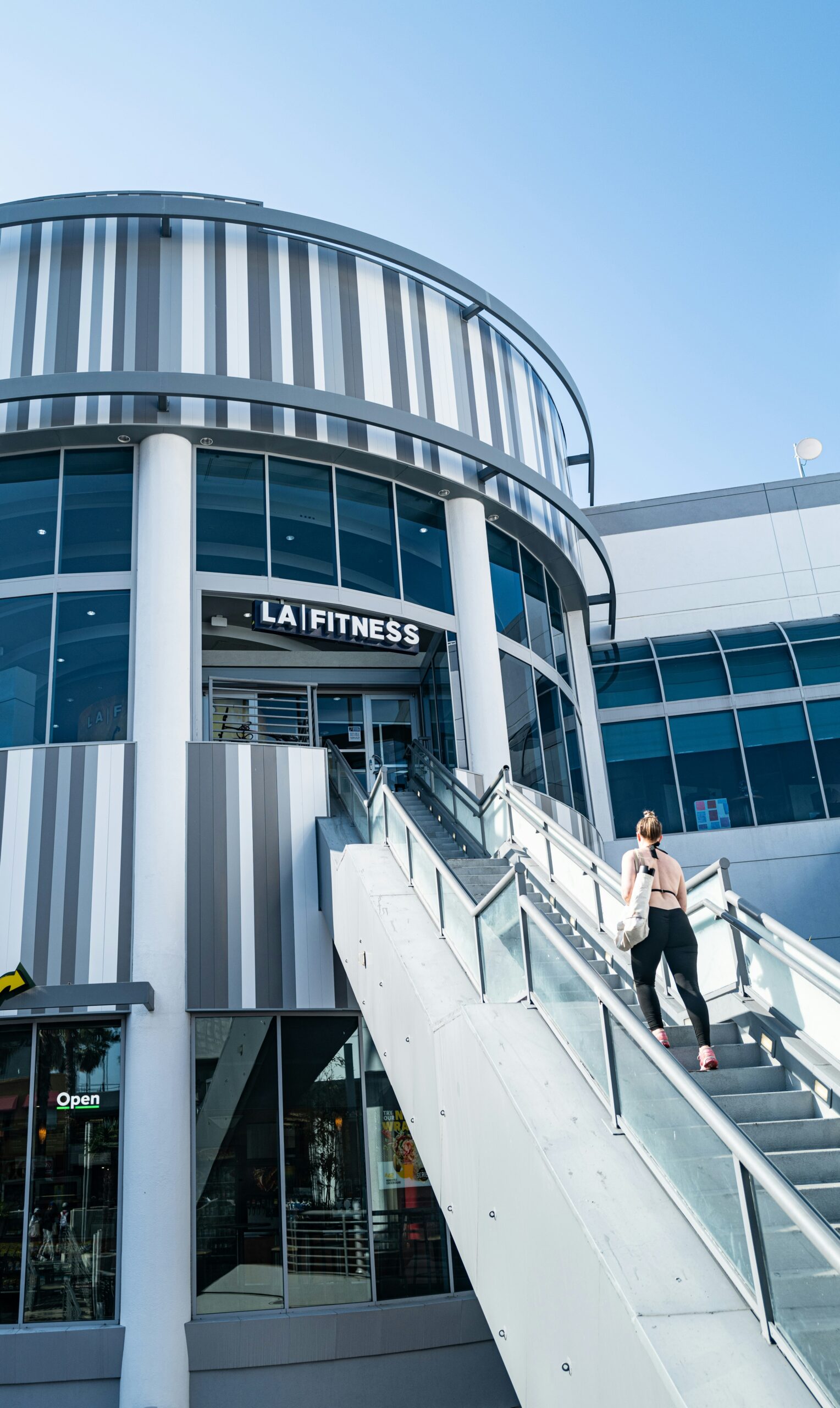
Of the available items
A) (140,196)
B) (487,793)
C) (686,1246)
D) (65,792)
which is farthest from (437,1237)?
(140,196)

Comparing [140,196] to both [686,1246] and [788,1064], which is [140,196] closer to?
[788,1064]

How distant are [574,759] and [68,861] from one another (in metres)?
9.54

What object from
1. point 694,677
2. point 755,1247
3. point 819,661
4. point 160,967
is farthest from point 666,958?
point 819,661

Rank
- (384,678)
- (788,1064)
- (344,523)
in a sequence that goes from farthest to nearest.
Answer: (384,678) < (344,523) < (788,1064)

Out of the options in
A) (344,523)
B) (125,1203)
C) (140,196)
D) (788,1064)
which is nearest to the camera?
(788,1064)

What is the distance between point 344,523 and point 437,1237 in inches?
359

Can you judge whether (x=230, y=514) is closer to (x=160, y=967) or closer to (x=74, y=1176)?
(x=160, y=967)

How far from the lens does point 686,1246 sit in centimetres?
430

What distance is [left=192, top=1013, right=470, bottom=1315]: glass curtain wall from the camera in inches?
431

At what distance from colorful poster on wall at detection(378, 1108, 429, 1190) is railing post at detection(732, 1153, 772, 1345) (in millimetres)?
8528

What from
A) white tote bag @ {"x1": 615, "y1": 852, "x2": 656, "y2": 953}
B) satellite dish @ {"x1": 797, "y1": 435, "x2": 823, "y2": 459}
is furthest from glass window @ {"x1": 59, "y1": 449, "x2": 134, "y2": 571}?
satellite dish @ {"x1": 797, "y1": 435, "x2": 823, "y2": 459}

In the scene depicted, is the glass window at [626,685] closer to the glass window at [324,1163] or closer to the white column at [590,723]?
the white column at [590,723]

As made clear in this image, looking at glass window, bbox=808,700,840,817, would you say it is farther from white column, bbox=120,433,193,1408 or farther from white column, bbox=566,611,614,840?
white column, bbox=120,433,193,1408

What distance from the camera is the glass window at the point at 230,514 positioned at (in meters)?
13.6
